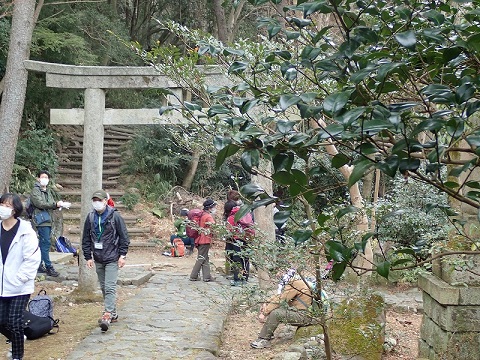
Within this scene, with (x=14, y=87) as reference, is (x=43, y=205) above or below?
below

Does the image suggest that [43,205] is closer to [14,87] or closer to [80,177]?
[14,87]

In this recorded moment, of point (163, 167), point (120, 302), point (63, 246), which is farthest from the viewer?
point (163, 167)

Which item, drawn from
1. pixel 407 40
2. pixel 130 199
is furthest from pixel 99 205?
pixel 130 199

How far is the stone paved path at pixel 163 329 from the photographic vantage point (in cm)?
611

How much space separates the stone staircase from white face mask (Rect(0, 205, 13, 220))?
949 cm

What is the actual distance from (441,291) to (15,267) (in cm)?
390

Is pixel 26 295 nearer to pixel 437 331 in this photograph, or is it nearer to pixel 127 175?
pixel 437 331

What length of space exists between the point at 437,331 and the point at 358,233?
1.96 m

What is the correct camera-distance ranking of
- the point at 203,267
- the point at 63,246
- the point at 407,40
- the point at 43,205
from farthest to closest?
the point at 63,246 → the point at 203,267 → the point at 43,205 → the point at 407,40

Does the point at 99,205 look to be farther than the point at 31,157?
No

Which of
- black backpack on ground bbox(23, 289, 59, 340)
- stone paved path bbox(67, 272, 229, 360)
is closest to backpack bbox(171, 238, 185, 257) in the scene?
stone paved path bbox(67, 272, 229, 360)

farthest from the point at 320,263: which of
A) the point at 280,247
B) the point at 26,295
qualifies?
the point at 26,295

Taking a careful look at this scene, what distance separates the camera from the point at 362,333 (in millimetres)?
5383

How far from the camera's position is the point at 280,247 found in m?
4.83
